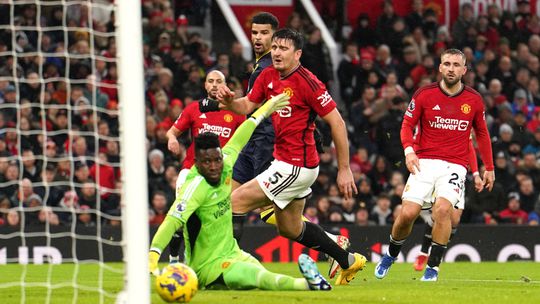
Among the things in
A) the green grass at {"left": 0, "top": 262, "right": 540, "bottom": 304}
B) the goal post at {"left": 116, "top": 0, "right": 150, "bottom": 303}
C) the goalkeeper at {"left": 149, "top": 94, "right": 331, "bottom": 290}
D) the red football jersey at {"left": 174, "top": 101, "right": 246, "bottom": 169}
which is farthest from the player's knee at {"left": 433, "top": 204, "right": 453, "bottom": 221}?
the goal post at {"left": 116, "top": 0, "right": 150, "bottom": 303}

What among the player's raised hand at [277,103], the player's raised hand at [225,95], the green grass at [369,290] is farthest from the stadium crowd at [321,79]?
the player's raised hand at [277,103]

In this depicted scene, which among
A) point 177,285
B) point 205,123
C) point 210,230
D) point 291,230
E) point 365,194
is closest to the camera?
point 177,285

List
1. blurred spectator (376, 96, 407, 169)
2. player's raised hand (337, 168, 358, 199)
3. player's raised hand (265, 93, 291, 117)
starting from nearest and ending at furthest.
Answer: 1. player's raised hand (265, 93, 291, 117)
2. player's raised hand (337, 168, 358, 199)
3. blurred spectator (376, 96, 407, 169)

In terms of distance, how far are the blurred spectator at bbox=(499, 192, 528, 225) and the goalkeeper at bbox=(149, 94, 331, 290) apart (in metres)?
10.6

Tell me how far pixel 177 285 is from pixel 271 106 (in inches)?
75.2

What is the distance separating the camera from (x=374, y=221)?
742 inches

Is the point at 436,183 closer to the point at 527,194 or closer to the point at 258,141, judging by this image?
the point at 258,141

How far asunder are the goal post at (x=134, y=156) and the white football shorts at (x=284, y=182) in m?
2.84

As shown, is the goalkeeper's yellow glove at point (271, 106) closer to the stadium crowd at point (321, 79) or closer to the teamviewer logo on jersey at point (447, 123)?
the teamviewer logo on jersey at point (447, 123)

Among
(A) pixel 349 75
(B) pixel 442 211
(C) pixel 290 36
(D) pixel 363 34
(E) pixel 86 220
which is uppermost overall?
(D) pixel 363 34

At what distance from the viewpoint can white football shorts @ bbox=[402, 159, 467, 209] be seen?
1180 cm

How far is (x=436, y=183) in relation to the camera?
11.9 meters

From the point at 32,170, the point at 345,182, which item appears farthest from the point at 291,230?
the point at 32,170

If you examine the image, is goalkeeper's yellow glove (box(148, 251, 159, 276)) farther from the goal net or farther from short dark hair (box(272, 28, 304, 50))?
short dark hair (box(272, 28, 304, 50))
